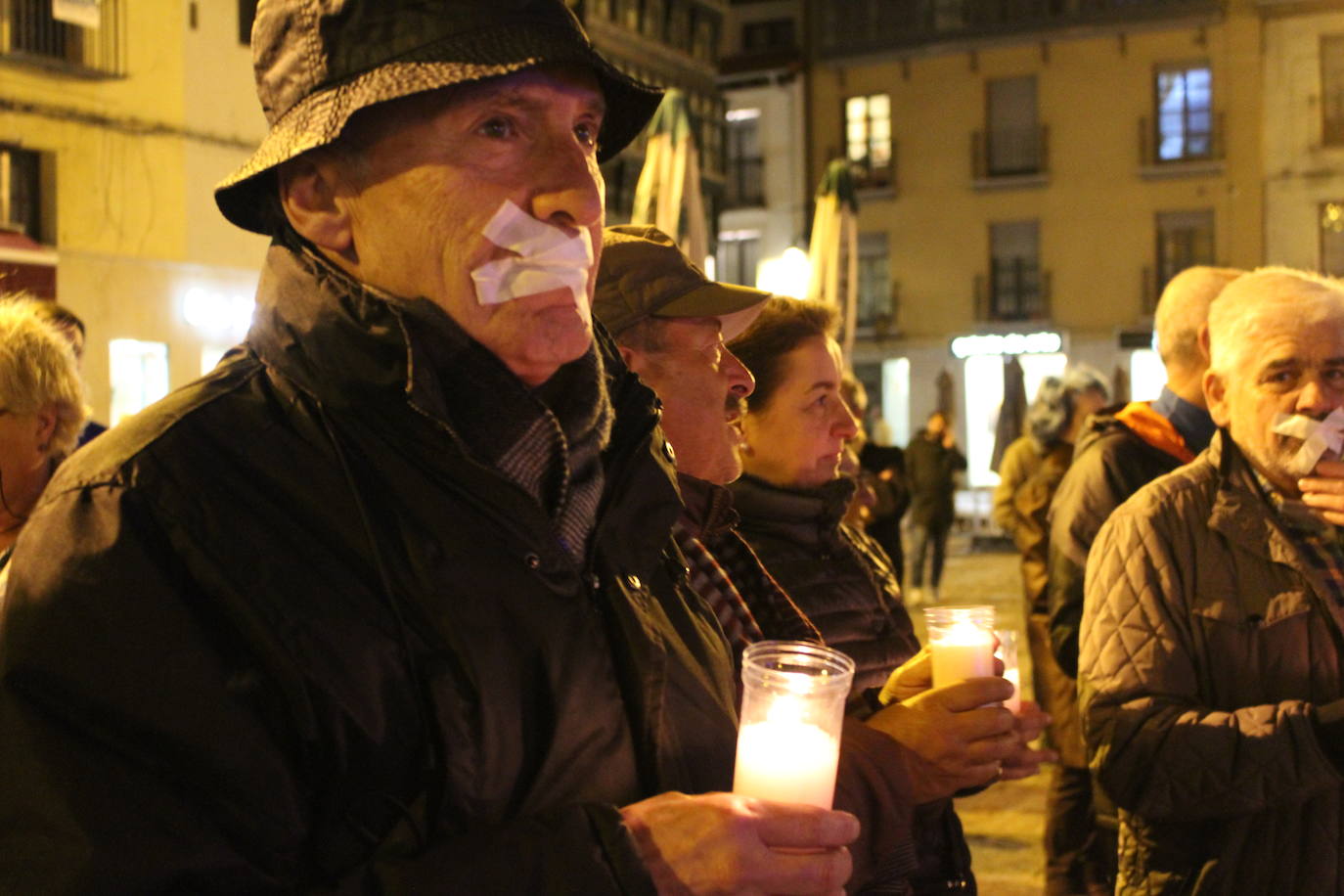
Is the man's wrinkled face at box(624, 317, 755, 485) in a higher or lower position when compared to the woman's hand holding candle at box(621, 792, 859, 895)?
higher

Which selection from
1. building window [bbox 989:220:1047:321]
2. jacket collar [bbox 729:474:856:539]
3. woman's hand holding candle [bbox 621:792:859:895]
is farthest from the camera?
building window [bbox 989:220:1047:321]

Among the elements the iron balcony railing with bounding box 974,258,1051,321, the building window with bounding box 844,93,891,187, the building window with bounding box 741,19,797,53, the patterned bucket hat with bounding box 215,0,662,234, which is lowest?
the patterned bucket hat with bounding box 215,0,662,234

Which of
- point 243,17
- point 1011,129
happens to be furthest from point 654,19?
point 243,17

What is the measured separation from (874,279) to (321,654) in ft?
105

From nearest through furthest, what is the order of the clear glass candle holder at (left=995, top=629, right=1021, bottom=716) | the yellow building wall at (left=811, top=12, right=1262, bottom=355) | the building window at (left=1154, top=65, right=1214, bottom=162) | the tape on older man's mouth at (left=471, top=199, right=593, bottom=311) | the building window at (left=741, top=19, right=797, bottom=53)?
the tape on older man's mouth at (left=471, top=199, right=593, bottom=311) < the clear glass candle holder at (left=995, top=629, right=1021, bottom=716) < the yellow building wall at (left=811, top=12, right=1262, bottom=355) < the building window at (left=1154, top=65, right=1214, bottom=162) < the building window at (left=741, top=19, right=797, bottom=53)

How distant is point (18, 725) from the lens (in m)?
1.16

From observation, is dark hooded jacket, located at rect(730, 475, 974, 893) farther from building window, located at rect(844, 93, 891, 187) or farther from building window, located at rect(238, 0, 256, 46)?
building window, located at rect(844, 93, 891, 187)

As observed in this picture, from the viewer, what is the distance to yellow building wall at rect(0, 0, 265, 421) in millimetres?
17562

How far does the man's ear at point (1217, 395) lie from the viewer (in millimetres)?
3277

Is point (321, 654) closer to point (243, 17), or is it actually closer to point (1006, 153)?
point (243, 17)

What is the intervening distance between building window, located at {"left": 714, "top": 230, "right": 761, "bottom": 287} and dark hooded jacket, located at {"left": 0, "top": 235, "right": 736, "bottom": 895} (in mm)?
33211

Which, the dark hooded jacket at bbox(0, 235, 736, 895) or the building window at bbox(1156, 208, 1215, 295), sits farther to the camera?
the building window at bbox(1156, 208, 1215, 295)

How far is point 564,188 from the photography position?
1469 mm

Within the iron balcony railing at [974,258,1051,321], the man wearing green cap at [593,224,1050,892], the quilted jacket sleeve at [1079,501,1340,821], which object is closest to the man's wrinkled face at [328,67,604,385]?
the man wearing green cap at [593,224,1050,892]
